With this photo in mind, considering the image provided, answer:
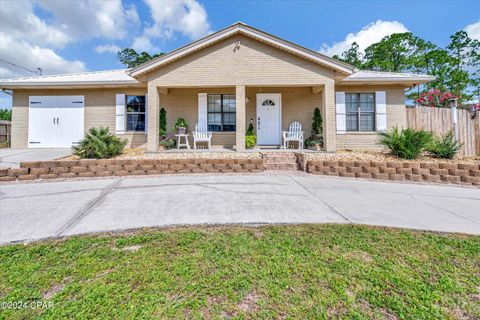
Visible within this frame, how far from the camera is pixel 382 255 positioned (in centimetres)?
236

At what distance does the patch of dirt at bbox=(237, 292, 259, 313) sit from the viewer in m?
1.64

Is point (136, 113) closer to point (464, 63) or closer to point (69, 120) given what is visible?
point (69, 120)

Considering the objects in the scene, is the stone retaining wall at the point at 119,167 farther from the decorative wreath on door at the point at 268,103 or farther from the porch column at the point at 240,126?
the decorative wreath on door at the point at 268,103

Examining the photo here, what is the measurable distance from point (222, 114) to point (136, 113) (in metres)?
4.01

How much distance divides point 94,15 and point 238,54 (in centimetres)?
1181

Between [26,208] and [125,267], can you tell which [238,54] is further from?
[125,267]

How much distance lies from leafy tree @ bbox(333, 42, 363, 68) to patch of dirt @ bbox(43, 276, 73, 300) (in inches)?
1304

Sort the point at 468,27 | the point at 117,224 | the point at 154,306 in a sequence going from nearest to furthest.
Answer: the point at 154,306 < the point at 117,224 < the point at 468,27

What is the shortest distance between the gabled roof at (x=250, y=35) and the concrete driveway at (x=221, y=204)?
14.9 feet

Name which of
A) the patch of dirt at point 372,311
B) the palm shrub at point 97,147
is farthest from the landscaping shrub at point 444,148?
the palm shrub at point 97,147

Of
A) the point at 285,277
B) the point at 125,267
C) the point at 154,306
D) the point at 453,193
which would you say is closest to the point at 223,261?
the point at 285,277

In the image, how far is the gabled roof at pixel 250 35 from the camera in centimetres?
836

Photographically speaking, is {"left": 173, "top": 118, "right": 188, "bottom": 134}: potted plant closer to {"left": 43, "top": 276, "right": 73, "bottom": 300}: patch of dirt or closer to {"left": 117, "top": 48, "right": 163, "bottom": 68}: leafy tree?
{"left": 43, "top": 276, "right": 73, "bottom": 300}: patch of dirt

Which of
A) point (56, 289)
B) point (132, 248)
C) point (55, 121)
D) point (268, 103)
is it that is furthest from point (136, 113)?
point (56, 289)
